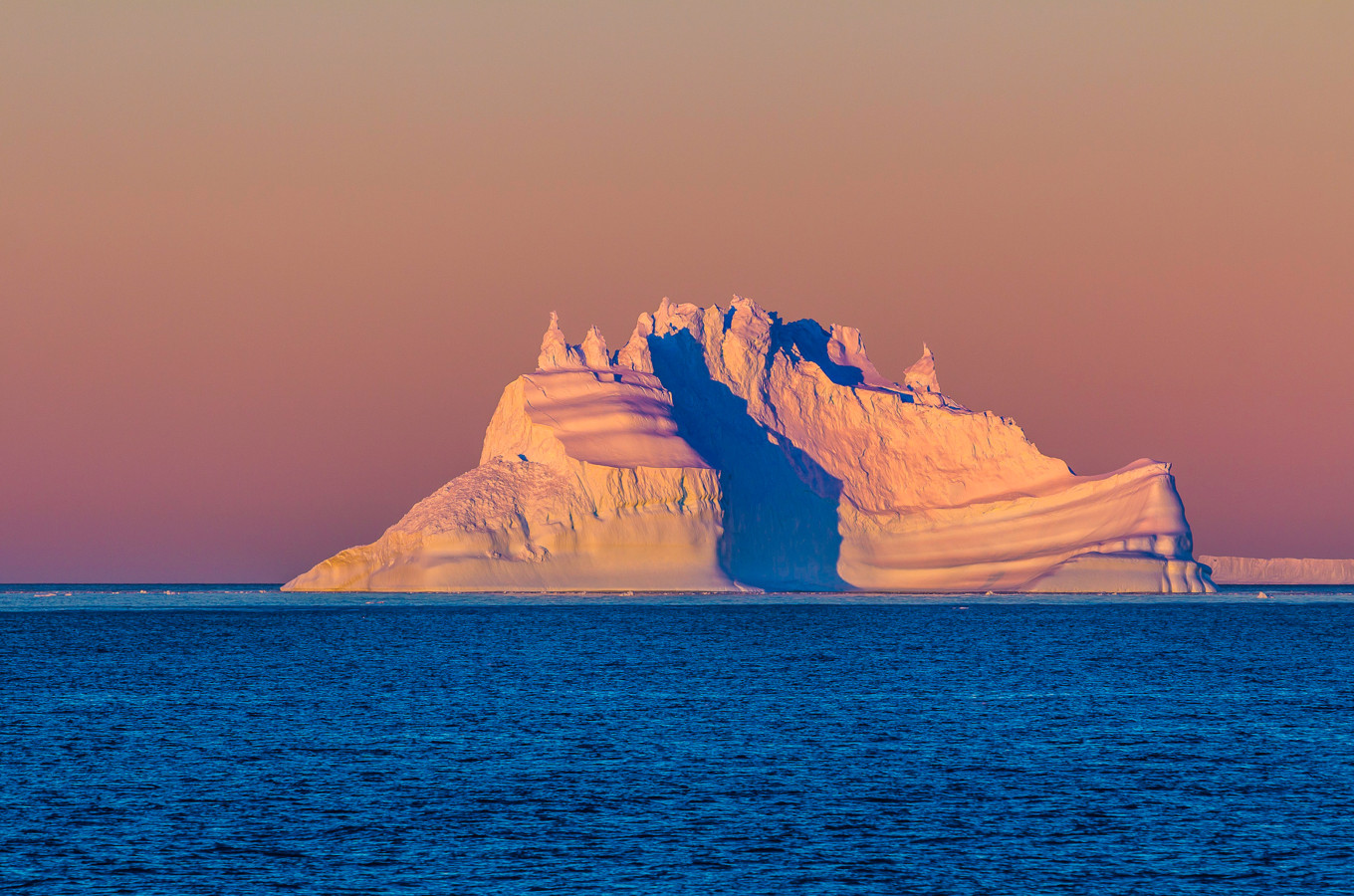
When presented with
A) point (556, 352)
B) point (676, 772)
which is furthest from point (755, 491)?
point (676, 772)

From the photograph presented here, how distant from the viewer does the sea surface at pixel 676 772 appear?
2133 centimetres

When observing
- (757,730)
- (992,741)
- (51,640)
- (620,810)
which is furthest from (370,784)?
(51,640)

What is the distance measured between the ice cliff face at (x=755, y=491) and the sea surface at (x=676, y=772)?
4480 cm

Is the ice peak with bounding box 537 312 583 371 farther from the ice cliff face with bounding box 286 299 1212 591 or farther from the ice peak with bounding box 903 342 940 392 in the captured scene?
the ice peak with bounding box 903 342 940 392

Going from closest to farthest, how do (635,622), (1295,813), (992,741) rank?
(1295,813) < (992,741) < (635,622)

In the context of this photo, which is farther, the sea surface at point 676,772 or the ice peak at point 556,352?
the ice peak at point 556,352

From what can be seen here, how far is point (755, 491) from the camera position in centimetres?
11888

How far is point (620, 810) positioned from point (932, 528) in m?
93.7

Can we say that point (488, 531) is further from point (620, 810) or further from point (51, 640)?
point (620, 810)

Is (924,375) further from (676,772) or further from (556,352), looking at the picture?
(676,772)

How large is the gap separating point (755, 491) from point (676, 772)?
3533 inches

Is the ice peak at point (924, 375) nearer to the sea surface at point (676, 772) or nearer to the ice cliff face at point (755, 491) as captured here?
the ice cliff face at point (755, 491)

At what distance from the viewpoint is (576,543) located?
107m

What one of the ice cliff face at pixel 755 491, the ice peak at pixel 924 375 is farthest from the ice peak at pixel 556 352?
the ice peak at pixel 924 375
